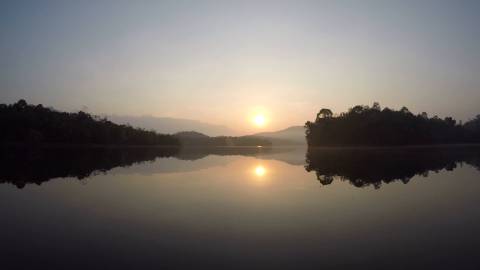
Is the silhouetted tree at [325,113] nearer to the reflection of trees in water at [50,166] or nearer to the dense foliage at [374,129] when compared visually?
the dense foliage at [374,129]

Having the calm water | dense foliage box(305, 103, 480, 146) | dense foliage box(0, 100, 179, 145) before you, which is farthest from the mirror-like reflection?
dense foliage box(305, 103, 480, 146)

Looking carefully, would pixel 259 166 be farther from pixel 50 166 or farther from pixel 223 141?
pixel 223 141

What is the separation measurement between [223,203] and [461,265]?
9651mm

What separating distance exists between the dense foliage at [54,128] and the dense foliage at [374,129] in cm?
5214

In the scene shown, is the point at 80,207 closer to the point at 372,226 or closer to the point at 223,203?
the point at 223,203

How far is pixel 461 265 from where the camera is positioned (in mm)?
8727

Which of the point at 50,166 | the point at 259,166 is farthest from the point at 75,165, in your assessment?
the point at 259,166

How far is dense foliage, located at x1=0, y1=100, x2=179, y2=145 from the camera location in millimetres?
82000

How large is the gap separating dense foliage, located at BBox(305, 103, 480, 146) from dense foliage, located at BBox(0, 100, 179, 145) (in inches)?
2053

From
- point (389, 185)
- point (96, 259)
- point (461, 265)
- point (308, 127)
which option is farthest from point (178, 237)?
point (308, 127)

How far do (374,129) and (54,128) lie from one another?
7318 cm

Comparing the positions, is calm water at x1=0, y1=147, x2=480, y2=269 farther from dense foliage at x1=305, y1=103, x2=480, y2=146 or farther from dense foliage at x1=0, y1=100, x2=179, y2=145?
dense foliage at x1=305, y1=103, x2=480, y2=146

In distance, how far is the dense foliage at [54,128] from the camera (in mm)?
82000

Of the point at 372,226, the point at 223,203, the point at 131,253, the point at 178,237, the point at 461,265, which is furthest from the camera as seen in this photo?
the point at 223,203
